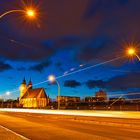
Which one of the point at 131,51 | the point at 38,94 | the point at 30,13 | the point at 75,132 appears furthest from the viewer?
the point at 38,94

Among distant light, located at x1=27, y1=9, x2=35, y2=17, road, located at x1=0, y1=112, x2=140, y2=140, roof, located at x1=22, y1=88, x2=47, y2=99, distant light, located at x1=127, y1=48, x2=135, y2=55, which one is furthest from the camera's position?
roof, located at x1=22, y1=88, x2=47, y2=99

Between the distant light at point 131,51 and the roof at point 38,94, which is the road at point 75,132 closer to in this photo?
the distant light at point 131,51

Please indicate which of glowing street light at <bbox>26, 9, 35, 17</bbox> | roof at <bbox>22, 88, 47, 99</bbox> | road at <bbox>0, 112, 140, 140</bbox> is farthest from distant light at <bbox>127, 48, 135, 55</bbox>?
roof at <bbox>22, 88, 47, 99</bbox>

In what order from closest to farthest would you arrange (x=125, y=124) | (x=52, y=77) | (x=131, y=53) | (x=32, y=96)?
1. (x=125, y=124)
2. (x=131, y=53)
3. (x=52, y=77)
4. (x=32, y=96)

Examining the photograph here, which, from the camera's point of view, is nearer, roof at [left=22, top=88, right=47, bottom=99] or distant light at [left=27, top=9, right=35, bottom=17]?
distant light at [left=27, top=9, right=35, bottom=17]

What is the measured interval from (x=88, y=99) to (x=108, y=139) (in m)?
65.7

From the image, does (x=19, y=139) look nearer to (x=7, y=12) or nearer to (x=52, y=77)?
(x=7, y=12)

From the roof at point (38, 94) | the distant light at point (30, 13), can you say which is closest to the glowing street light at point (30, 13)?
the distant light at point (30, 13)

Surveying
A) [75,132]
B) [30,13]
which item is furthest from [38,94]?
[30,13]

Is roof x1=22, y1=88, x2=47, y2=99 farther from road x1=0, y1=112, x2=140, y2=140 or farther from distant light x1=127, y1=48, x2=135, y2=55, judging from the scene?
road x1=0, y1=112, x2=140, y2=140

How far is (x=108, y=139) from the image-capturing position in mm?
15312

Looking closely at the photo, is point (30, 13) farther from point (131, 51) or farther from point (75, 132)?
point (131, 51)

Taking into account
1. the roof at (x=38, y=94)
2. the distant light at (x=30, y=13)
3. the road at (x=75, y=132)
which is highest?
the roof at (x=38, y=94)

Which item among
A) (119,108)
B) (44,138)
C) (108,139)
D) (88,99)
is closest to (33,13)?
(44,138)
